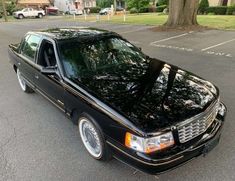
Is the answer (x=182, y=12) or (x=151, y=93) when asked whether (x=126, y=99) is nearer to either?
(x=151, y=93)


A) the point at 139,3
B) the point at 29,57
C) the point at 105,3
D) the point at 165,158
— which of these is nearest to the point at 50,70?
the point at 29,57

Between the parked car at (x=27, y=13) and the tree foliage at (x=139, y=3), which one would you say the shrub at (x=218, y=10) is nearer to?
the tree foliage at (x=139, y=3)

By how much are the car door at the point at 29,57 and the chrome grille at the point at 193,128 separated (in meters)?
2.93

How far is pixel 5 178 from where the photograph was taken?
9.77ft

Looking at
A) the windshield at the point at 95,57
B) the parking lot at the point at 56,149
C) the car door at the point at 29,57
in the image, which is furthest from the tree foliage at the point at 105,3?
the windshield at the point at 95,57

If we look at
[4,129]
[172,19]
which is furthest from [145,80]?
[172,19]

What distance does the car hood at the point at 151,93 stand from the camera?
102 inches

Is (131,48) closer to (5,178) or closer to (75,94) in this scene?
(75,94)

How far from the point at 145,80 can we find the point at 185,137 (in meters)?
1.03

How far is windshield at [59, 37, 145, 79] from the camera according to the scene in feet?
11.7

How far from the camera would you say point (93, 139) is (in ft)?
10.4

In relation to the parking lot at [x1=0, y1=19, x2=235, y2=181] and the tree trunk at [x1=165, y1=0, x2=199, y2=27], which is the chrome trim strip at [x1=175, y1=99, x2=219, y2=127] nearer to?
the parking lot at [x1=0, y1=19, x2=235, y2=181]

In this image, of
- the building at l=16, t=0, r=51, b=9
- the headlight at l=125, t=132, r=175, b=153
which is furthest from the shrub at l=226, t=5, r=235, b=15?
the building at l=16, t=0, r=51, b=9

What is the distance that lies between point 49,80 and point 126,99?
159 cm
